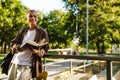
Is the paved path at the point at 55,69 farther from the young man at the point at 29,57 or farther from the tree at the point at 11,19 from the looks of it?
the tree at the point at 11,19

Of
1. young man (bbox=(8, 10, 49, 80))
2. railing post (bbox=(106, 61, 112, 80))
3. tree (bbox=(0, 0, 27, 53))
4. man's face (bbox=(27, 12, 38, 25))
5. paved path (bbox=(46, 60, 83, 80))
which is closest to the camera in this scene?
railing post (bbox=(106, 61, 112, 80))

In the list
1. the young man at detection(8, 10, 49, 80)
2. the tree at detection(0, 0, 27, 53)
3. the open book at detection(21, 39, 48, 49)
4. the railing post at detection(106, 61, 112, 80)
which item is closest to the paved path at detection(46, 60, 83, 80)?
the young man at detection(8, 10, 49, 80)

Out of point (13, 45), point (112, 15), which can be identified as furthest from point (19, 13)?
point (13, 45)

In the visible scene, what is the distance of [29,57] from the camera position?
448 centimetres

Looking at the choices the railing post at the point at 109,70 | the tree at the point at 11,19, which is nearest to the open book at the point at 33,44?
the railing post at the point at 109,70

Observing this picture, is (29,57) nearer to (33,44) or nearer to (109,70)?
(33,44)

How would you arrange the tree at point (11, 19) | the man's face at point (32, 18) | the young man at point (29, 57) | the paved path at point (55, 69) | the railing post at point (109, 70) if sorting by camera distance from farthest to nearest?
1. the tree at point (11, 19)
2. the paved path at point (55, 69)
3. the man's face at point (32, 18)
4. the young man at point (29, 57)
5. the railing post at point (109, 70)

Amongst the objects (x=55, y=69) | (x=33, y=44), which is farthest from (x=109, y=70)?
(x=55, y=69)

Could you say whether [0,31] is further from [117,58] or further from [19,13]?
[117,58]

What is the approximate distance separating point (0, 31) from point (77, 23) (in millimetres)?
18192

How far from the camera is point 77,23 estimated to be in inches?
2016

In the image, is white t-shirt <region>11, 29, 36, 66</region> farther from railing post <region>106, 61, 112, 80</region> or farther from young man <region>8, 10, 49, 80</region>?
railing post <region>106, 61, 112, 80</region>

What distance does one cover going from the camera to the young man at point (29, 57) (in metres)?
4.40

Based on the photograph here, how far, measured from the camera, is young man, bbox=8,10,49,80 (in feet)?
14.4
